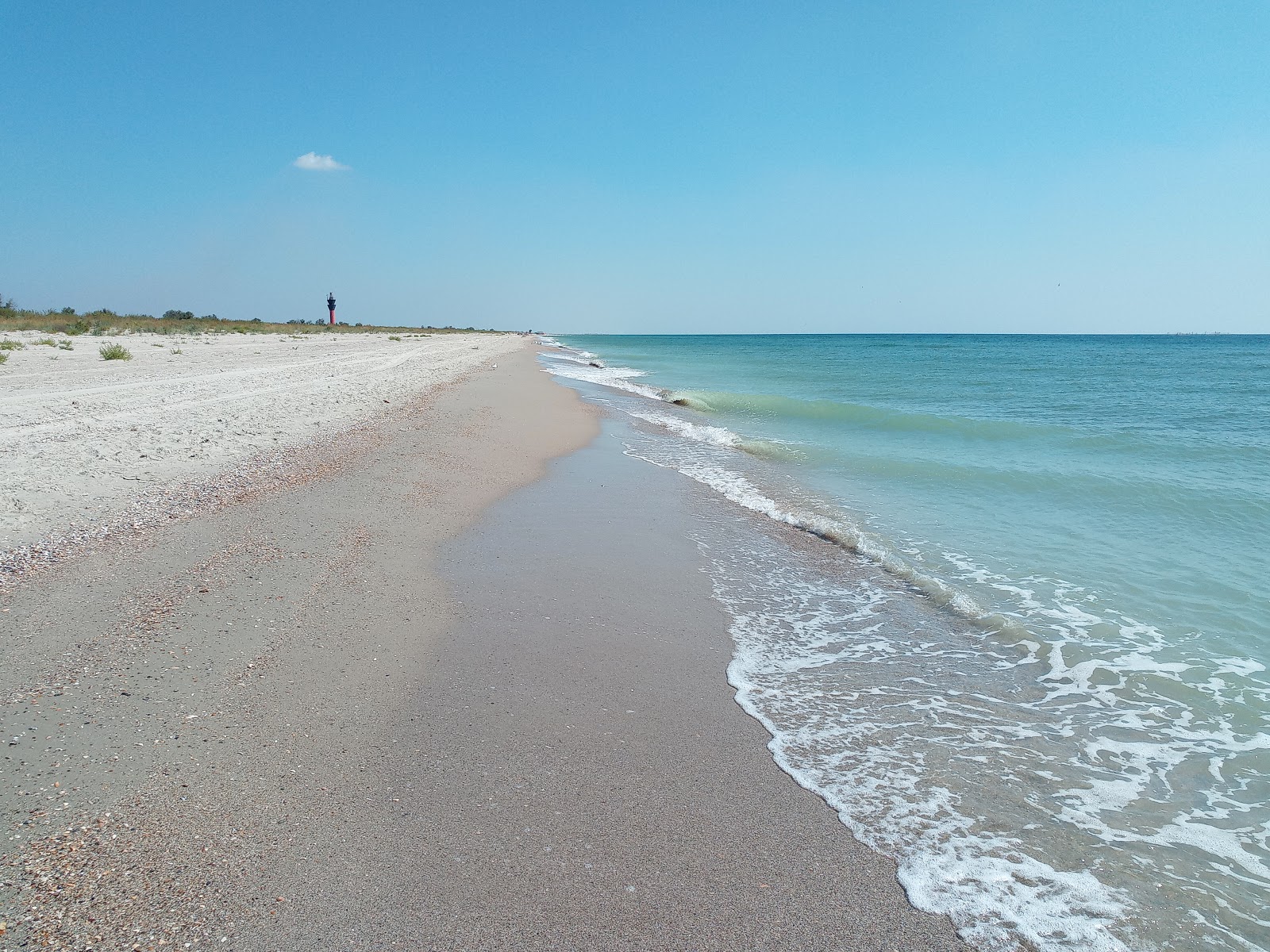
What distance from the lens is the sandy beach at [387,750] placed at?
244cm

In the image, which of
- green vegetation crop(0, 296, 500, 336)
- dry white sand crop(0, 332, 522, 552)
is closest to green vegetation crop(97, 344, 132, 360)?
dry white sand crop(0, 332, 522, 552)

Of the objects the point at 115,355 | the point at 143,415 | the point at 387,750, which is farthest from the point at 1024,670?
the point at 115,355

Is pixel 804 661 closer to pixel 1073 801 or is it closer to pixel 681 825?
pixel 1073 801

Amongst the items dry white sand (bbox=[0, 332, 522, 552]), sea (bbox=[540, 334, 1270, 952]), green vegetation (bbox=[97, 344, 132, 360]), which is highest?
green vegetation (bbox=[97, 344, 132, 360])

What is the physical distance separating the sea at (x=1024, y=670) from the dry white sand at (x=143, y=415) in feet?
20.3

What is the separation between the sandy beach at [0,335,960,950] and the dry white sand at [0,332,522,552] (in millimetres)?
177

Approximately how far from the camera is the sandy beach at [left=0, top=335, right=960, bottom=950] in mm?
2441

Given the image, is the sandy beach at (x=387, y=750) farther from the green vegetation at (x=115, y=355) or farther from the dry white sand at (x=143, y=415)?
the green vegetation at (x=115, y=355)

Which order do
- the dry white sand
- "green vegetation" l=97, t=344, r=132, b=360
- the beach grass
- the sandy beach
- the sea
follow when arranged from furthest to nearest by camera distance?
the beach grass → "green vegetation" l=97, t=344, r=132, b=360 → the dry white sand → the sea → the sandy beach

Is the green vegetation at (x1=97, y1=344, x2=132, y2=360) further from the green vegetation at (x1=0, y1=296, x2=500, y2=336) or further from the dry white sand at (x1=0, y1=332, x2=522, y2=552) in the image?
the green vegetation at (x1=0, y1=296, x2=500, y2=336)

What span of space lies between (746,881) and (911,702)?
6.94 feet

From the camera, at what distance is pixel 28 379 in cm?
1555

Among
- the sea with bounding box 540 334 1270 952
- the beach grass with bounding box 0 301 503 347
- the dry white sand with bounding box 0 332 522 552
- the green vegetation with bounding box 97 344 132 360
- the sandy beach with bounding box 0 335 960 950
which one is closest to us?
the sandy beach with bounding box 0 335 960 950

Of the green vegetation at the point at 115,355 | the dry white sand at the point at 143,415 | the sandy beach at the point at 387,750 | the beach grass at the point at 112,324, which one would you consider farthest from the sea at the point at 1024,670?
the beach grass at the point at 112,324
